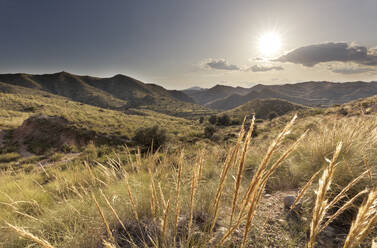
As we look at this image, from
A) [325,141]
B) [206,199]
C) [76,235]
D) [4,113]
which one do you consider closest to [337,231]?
[206,199]

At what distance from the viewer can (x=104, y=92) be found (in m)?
116

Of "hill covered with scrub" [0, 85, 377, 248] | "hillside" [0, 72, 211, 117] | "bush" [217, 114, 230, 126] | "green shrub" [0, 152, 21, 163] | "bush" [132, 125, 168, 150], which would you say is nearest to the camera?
"hill covered with scrub" [0, 85, 377, 248]

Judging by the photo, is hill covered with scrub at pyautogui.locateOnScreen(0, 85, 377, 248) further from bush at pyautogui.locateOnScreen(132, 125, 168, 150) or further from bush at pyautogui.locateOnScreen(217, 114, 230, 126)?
bush at pyautogui.locateOnScreen(217, 114, 230, 126)

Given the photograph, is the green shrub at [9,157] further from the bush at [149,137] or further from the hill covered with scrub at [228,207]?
the hill covered with scrub at [228,207]

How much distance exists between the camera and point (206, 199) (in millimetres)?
2338

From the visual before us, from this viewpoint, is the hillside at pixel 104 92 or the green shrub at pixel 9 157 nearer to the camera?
the green shrub at pixel 9 157

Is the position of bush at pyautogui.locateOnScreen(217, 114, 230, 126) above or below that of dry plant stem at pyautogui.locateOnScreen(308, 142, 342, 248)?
below

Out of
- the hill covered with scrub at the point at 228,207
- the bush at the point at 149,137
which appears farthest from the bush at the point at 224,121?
the hill covered with scrub at the point at 228,207

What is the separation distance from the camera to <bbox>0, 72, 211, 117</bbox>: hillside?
306 ft

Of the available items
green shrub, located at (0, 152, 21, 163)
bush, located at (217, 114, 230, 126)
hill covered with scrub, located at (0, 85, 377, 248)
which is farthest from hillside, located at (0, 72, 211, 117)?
hill covered with scrub, located at (0, 85, 377, 248)

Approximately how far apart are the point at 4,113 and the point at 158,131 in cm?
2474

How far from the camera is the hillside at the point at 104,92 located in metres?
93.4

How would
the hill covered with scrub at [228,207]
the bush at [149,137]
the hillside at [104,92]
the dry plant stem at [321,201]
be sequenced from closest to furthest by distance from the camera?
the dry plant stem at [321,201] → the hill covered with scrub at [228,207] → the bush at [149,137] → the hillside at [104,92]

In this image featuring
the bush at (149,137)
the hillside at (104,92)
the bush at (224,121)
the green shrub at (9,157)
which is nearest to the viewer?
the green shrub at (9,157)
